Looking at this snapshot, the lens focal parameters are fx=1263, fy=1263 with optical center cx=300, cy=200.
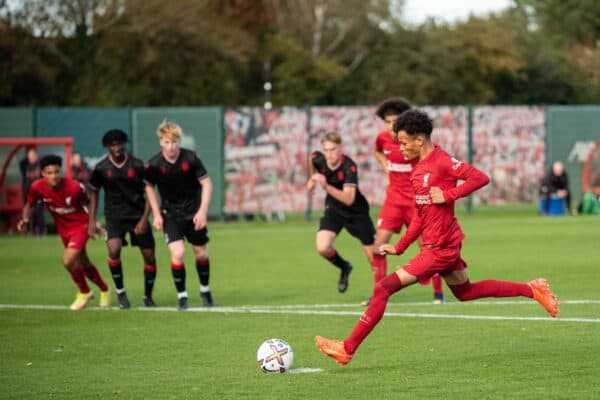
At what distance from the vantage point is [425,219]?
32.4 ft

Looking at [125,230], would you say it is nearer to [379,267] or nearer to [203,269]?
[203,269]

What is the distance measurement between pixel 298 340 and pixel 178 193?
3.36m

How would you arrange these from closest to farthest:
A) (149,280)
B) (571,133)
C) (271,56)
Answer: (149,280)
(571,133)
(271,56)

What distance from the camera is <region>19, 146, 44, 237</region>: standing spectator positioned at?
92.3 feet

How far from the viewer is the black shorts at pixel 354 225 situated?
15.1 meters

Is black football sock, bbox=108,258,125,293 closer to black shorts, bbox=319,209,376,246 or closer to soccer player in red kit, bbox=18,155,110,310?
soccer player in red kit, bbox=18,155,110,310

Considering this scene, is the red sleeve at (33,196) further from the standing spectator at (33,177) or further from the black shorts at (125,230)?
the standing spectator at (33,177)

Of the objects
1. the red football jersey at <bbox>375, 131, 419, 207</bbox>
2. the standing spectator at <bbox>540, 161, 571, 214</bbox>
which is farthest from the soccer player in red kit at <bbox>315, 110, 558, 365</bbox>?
the standing spectator at <bbox>540, 161, 571, 214</bbox>

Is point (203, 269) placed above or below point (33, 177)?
below

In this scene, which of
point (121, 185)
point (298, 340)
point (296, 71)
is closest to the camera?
point (298, 340)

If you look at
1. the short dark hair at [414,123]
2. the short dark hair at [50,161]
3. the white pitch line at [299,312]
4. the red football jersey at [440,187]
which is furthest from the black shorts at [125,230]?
the short dark hair at [414,123]

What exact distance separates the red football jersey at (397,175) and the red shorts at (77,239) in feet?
11.6

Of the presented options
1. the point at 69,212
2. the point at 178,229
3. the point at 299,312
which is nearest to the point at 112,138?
the point at 69,212

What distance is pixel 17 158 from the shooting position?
3036 centimetres
